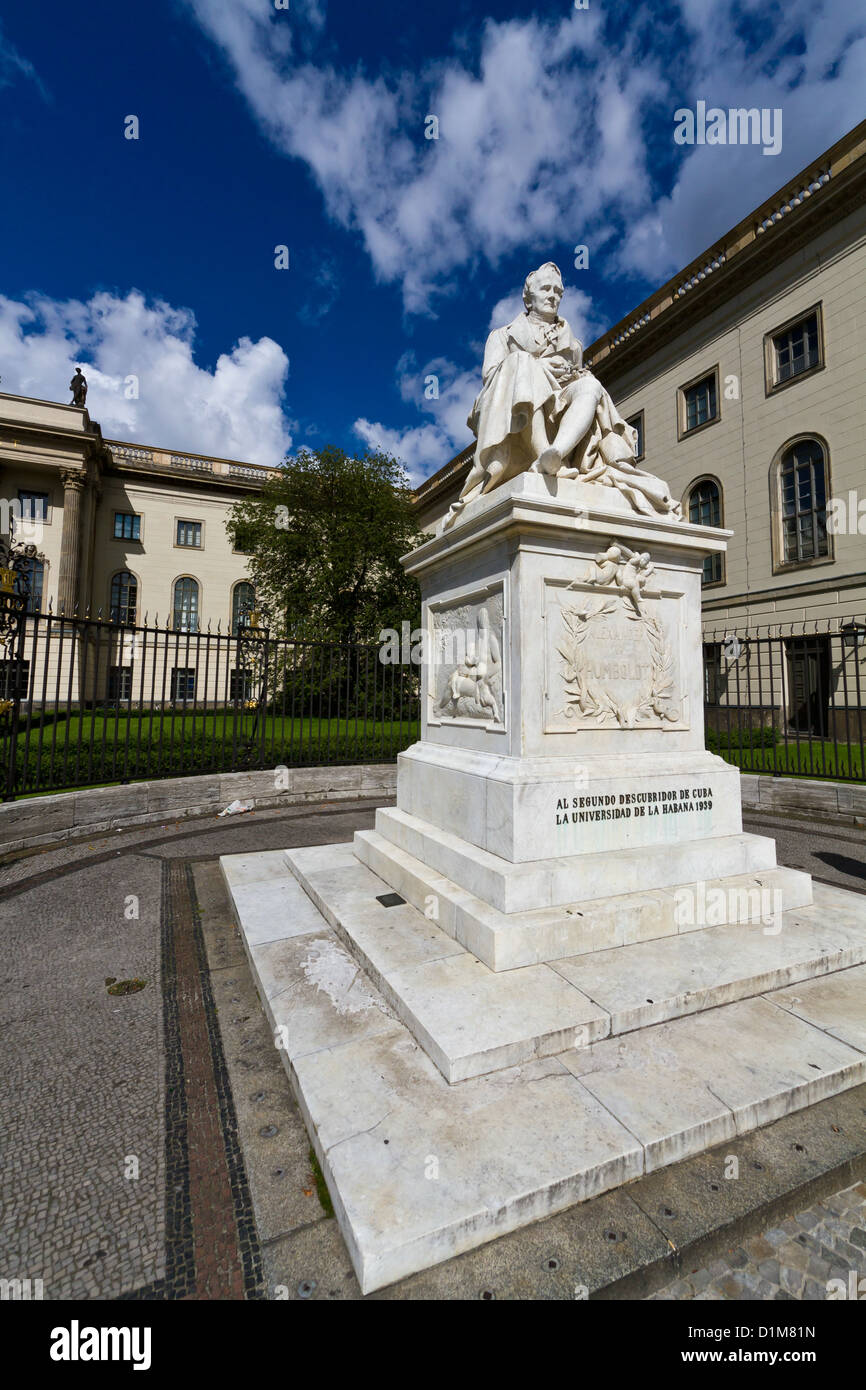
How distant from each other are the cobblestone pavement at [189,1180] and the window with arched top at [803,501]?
18.8 metres

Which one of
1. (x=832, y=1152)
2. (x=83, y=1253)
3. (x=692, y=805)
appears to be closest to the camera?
(x=83, y=1253)

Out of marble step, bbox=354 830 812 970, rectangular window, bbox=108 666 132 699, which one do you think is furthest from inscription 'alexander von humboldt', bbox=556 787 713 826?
rectangular window, bbox=108 666 132 699

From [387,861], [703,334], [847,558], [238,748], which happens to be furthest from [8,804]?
[703,334]

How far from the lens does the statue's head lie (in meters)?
4.39

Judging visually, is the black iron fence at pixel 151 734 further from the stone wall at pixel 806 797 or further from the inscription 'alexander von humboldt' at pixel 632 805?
the stone wall at pixel 806 797

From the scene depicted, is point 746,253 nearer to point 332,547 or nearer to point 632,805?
point 332,547

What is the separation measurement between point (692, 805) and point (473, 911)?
70.9 inches

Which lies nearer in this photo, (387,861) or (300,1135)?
(300,1135)

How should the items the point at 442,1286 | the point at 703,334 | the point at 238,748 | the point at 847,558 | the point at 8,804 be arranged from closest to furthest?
1. the point at 442,1286
2. the point at 8,804
3. the point at 238,748
4. the point at 847,558
5. the point at 703,334

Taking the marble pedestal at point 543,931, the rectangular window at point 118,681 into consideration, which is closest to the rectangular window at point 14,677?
the rectangular window at point 118,681

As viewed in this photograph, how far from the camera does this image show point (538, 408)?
12.9 feet

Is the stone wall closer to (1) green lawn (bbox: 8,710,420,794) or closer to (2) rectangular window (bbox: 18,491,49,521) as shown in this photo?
(1) green lawn (bbox: 8,710,420,794)

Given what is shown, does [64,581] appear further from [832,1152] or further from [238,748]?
[832,1152]

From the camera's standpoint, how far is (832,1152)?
6.31 ft
